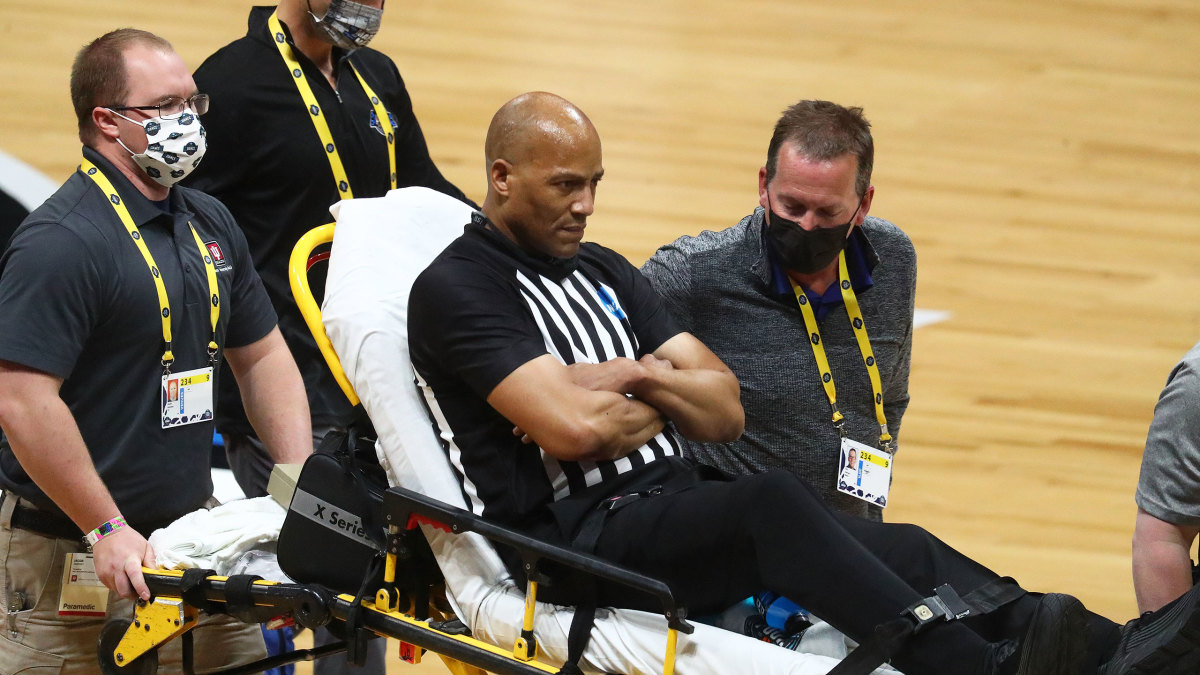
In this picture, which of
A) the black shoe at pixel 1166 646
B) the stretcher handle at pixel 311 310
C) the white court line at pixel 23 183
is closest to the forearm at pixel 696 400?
the stretcher handle at pixel 311 310

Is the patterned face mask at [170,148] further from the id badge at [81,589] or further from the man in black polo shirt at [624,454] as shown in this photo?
the id badge at [81,589]

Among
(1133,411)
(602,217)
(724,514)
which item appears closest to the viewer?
(724,514)

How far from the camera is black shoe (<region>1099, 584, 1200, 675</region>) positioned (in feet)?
6.97

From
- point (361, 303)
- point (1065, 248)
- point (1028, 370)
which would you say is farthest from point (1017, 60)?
point (361, 303)

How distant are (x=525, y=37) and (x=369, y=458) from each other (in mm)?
4630

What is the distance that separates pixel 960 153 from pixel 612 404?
464 cm

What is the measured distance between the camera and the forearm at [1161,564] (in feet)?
8.58

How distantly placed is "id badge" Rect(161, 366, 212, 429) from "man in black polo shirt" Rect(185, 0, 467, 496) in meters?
0.70

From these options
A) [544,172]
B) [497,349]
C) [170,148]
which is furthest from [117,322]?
[544,172]

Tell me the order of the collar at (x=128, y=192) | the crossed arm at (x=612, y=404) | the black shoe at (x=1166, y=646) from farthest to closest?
1. the collar at (x=128, y=192)
2. the crossed arm at (x=612, y=404)
3. the black shoe at (x=1166, y=646)

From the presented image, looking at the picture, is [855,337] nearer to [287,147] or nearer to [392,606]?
[392,606]

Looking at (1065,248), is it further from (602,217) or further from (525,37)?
(525,37)

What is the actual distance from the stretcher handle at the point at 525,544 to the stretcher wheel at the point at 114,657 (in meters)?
0.61

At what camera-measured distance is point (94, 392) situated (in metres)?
2.63
